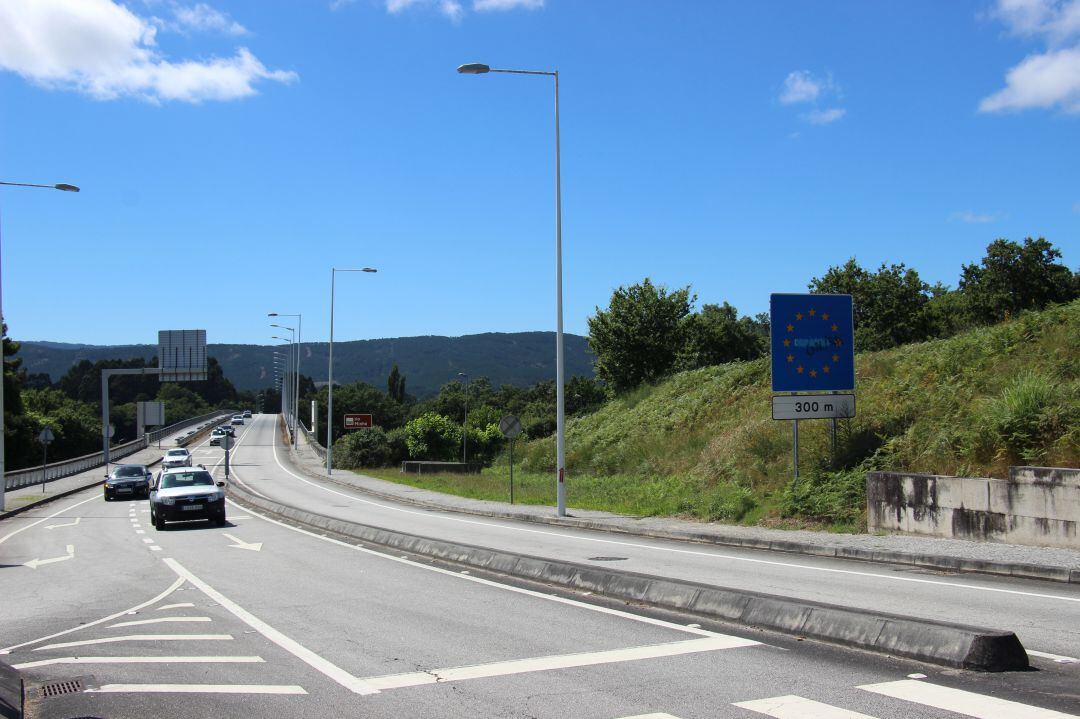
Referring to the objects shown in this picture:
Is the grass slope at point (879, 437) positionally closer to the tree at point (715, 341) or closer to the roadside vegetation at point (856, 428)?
the roadside vegetation at point (856, 428)

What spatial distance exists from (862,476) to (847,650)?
Result: 38.7 ft

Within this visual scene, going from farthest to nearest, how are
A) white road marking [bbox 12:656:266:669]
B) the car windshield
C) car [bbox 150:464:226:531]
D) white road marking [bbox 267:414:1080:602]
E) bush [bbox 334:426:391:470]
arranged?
bush [bbox 334:426:391:470] < the car windshield < car [bbox 150:464:226:531] < white road marking [bbox 267:414:1080:602] < white road marking [bbox 12:656:266:669]

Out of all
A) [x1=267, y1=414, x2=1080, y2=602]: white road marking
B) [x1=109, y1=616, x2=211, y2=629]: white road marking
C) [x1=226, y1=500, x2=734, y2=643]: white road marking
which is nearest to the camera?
[x1=226, y1=500, x2=734, y2=643]: white road marking

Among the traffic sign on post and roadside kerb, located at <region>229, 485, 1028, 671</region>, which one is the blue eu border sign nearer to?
roadside kerb, located at <region>229, 485, 1028, 671</region>

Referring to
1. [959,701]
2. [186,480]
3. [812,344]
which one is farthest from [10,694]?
[186,480]

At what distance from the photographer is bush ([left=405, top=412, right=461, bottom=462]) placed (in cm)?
6788

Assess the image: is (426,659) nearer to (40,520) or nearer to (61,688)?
(61,688)

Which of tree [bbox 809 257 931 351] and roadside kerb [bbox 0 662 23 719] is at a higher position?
tree [bbox 809 257 931 351]

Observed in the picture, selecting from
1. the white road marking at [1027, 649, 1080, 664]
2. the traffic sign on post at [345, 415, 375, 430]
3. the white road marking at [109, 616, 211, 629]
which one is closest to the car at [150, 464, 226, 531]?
the white road marking at [109, 616, 211, 629]

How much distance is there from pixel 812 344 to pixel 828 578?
9.91m

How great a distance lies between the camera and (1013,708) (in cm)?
579

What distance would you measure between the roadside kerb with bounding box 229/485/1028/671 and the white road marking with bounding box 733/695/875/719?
1.58 m

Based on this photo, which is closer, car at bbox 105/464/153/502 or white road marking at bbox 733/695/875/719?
white road marking at bbox 733/695/875/719

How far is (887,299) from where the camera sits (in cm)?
6306
